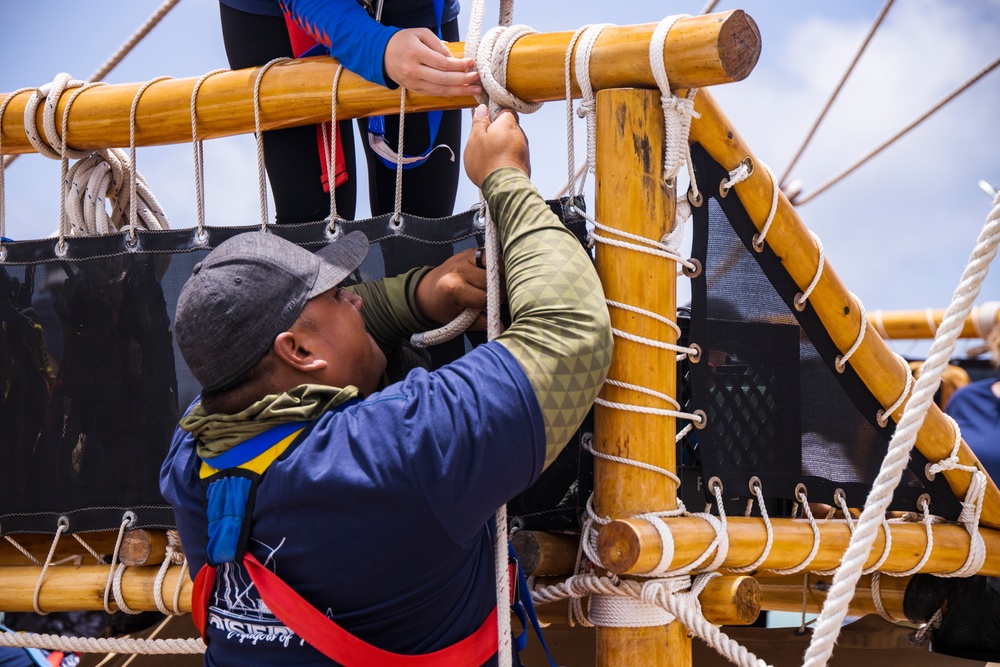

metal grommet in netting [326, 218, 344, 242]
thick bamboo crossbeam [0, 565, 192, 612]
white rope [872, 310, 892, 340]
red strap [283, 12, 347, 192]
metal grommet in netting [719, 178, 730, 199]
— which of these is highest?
red strap [283, 12, 347, 192]

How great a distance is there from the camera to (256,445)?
1415 mm

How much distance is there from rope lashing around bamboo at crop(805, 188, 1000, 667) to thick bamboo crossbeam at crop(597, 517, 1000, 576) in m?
0.45

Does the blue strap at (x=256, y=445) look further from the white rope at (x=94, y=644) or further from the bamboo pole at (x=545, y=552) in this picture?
the white rope at (x=94, y=644)

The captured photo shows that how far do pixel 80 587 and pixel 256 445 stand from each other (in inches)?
37.7

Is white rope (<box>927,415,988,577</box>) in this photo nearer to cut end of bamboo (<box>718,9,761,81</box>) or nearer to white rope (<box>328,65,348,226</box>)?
cut end of bamboo (<box>718,9,761,81</box>)

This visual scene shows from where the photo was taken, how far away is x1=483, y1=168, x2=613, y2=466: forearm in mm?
1395

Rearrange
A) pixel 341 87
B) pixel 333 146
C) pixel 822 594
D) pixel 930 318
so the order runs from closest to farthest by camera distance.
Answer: pixel 341 87 → pixel 333 146 → pixel 822 594 → pixel 930 318

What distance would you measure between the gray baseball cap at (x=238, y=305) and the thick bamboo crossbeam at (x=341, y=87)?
0.49 meters

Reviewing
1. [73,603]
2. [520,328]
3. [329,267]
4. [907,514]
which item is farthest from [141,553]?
[907,514]

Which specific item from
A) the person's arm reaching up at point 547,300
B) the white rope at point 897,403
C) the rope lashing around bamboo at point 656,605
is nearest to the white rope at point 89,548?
the rope lashing around bamboo at point 656,605

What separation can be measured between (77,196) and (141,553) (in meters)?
0.80

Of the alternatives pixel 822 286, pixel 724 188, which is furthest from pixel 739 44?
pixel 822 286

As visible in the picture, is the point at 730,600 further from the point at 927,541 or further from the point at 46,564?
the point at 46,564

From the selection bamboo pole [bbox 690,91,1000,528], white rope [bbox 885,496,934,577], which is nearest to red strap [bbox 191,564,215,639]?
bamboo pole [bbox 690,91,1000,528]
